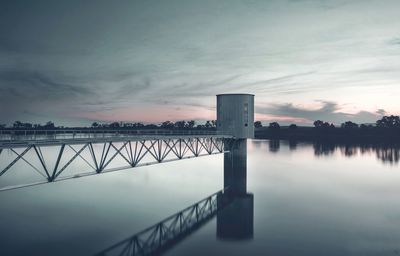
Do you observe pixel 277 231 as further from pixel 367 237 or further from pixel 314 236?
pixel 367 237

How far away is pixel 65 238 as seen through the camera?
1104 inches

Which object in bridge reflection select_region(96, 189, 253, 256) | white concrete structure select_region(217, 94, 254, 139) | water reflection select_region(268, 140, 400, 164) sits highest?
white concrete structure select_region(217, 94, 254, 139)

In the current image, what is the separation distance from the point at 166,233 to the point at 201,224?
4.73 metres

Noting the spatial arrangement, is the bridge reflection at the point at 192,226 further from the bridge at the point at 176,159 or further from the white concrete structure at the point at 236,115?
the white concrete structure at the point at 236,115

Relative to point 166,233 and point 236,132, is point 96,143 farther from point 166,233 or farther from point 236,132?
point 236,132

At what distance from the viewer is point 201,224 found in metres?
33.3

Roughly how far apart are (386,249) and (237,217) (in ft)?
51.4

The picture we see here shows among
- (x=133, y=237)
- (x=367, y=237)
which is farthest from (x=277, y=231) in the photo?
(x=133, y=237)

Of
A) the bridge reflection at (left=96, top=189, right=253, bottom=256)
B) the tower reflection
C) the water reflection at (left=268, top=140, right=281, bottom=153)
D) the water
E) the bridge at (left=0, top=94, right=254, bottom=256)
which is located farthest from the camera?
the water reflection at (left=268, top=140, right=281, bottom=153)

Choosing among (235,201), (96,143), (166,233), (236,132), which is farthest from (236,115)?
(166,233)

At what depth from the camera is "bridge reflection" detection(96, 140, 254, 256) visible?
26672 millimetres

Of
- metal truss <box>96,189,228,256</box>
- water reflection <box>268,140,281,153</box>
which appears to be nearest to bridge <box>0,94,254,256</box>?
metal truss <box>96,189,228,256</box>

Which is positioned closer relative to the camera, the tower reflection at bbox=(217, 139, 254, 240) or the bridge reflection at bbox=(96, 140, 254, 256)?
the bridge reflection at bbox=(96, 140, 254, 256)

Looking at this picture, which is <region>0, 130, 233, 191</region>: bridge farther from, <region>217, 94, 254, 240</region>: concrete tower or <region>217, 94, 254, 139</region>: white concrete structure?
<region>217, 94, 254, 240</region>: concrete tower
